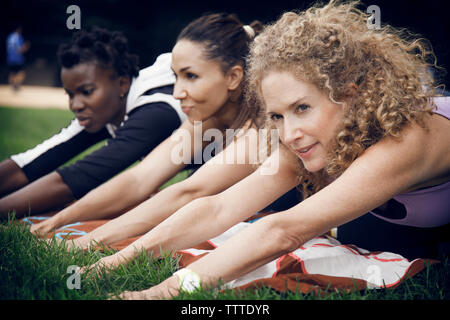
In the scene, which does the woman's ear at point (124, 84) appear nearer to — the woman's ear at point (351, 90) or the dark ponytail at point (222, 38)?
the dark ponytail at point (222, 38)

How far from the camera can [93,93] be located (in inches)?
133

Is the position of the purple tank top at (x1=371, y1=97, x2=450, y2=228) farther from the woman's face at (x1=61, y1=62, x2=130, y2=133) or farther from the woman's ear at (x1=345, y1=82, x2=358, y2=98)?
the woman's face at (x1=61, y1=62, x2=130, y2=133)

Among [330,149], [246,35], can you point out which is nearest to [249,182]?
[330,149]

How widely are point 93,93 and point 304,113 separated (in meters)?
2.06

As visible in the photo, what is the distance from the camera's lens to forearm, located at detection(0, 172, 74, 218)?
116 inches

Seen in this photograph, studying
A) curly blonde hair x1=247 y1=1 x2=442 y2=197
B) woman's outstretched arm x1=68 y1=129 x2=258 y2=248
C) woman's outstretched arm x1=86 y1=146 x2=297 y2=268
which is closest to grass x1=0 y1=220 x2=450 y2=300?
woman's outstretched arm x1=86 y1=146 x2=297 y2=268

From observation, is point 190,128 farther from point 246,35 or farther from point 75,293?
point 75,293

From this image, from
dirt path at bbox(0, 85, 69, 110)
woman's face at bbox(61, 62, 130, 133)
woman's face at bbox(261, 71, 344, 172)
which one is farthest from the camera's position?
dirt path at bbox(0, 85, 69, 110)

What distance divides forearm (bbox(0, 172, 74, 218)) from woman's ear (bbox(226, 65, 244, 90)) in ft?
4.08

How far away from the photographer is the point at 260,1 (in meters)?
12.9

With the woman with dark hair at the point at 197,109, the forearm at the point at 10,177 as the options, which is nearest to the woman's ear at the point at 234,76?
the woman with dark hair at the point at 197,109

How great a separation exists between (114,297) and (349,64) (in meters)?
1.23

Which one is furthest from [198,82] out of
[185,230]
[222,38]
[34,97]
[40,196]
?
[34,97]

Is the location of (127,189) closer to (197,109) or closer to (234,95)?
(197,109)
